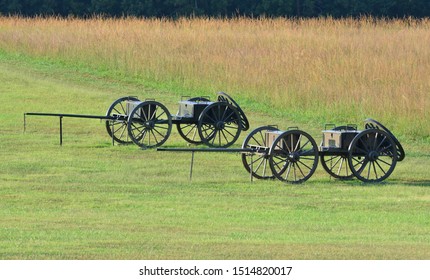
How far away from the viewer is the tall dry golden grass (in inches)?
805

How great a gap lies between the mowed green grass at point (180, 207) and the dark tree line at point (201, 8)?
102ft

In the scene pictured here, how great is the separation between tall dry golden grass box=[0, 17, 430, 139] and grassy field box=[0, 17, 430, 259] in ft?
2.28

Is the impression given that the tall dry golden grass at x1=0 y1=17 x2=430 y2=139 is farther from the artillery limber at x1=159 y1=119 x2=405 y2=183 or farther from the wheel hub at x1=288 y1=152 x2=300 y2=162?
the wheel hub at x1=288 y1=152 x2=300 y2=162

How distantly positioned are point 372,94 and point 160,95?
207 inches

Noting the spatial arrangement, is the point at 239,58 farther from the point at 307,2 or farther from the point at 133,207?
the point at 307,2

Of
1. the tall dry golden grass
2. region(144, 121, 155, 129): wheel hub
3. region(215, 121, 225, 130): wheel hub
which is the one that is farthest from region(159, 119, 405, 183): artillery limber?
the tall dry golden grass

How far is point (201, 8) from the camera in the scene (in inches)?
2029

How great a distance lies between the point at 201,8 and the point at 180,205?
132 feet

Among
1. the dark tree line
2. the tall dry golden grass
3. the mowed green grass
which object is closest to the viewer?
the mowed green grass

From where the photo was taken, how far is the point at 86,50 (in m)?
29.4

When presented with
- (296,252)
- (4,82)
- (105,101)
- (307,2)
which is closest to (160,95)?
(105,101)

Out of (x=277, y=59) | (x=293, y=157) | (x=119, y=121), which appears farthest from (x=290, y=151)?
(x=277, y=59)

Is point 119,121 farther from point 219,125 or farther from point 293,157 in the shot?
point 293,157

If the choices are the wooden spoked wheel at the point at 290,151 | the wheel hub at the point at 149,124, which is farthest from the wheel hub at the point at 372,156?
the wheel hub at the point at 149,124
